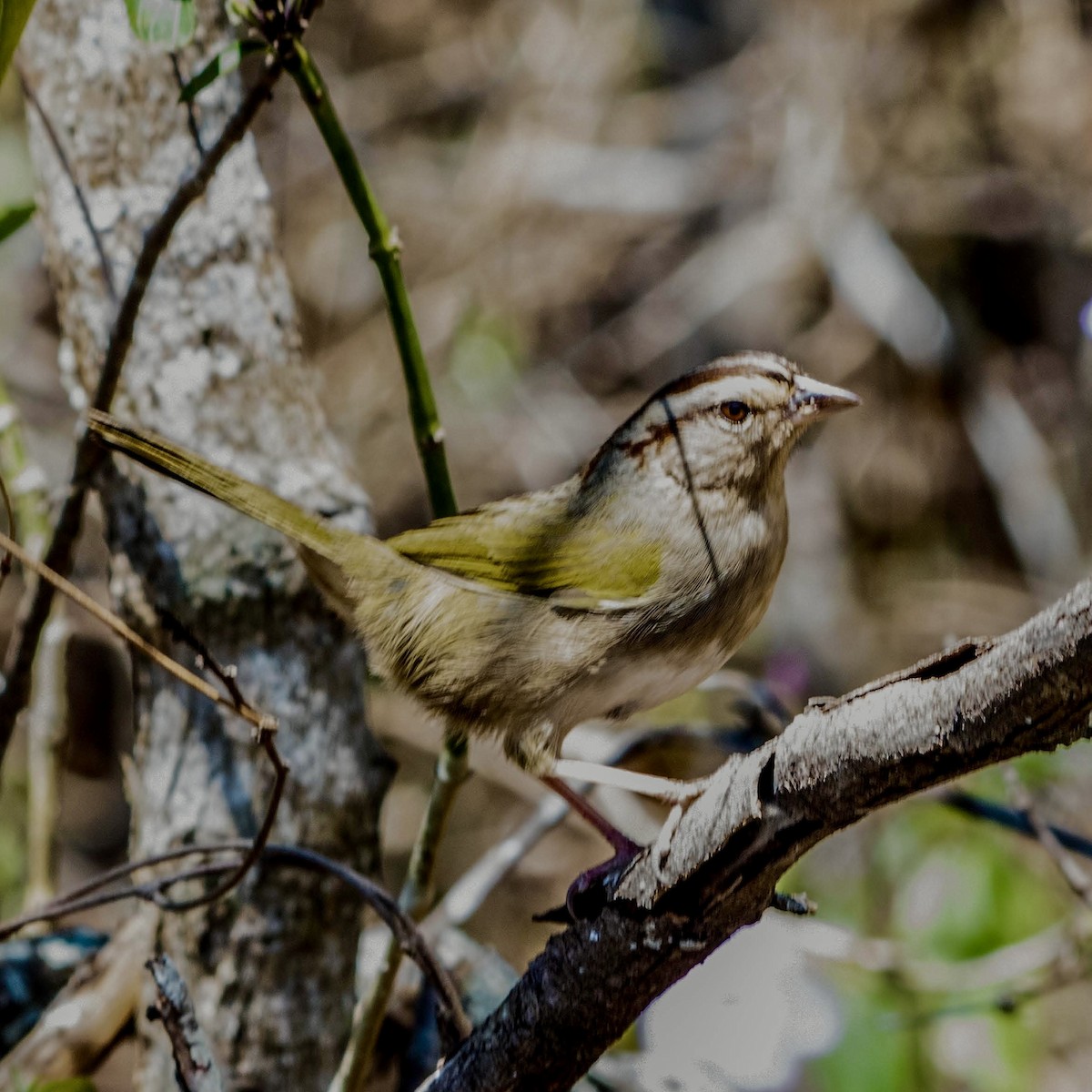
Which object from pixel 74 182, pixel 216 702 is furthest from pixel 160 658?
pixel 74 182

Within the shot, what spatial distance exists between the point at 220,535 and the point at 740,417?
112 cm

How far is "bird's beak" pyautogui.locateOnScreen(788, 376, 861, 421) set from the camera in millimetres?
2865

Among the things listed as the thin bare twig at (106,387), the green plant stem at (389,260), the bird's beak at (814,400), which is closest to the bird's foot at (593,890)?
the green plant stem at (389,260)

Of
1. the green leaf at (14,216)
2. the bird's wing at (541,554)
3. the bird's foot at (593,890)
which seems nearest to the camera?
the bird's foot at (593,890)

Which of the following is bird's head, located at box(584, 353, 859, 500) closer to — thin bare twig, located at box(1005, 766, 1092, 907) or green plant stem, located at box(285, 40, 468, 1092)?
green plant stem, located at box(285, 40, 468, 1092)

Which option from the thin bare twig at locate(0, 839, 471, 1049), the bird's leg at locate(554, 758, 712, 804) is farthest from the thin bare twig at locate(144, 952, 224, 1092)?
the bird's leg at locate(554, 758, 712, 804)

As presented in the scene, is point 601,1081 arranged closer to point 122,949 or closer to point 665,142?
point 122,949

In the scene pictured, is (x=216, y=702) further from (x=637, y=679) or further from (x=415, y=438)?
(x=637, y=679)

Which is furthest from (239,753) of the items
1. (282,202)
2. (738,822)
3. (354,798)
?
(282,202)

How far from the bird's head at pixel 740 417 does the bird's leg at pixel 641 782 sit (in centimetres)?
69

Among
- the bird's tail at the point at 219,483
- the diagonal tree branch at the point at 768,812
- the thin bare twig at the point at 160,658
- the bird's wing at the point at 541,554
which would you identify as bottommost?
the diagonal tree branch at the point at 768,812

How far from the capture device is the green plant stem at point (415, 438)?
2289mm

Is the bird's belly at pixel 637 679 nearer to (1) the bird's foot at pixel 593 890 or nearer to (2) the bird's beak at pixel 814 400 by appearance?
(1) the bird's foot at pixel 593 890

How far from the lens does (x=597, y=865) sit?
8.19 feet
